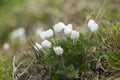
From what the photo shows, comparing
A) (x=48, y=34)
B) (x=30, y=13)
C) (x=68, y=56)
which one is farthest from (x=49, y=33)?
(x=30, y=13)

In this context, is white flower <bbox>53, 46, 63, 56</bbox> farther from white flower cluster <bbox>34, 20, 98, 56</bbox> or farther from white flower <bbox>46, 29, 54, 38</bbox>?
white flower <bbox>46, 29, 54, 38</bbox>

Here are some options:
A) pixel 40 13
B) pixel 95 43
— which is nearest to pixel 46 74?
pixel 95 43

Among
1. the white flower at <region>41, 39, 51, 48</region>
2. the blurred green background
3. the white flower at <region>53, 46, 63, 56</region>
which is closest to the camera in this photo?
the white flower at <region>53, 46, 63, 56</region>

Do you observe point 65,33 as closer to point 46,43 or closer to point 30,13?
point 46,43

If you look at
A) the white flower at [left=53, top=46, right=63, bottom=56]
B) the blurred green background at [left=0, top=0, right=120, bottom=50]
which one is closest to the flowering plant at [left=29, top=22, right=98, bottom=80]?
the white flower at [left=53, top=46, right=63, bottom=56]

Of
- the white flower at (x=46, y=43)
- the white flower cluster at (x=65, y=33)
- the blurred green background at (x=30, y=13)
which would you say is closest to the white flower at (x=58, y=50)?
the white flower cluster at (x=65, y=33)

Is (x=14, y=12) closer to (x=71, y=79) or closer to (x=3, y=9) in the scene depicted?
(x=3, y=9)

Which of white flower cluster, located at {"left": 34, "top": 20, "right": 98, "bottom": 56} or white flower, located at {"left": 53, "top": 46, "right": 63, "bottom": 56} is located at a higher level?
white flower cluster, located at {"left": 34, "top": 20, "right": 98, "bottom": 56}

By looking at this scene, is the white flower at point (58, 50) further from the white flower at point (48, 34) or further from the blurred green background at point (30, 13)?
the blurred green background at point (30, 13)

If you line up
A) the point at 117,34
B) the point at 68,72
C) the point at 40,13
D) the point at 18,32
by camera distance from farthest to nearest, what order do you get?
1. the point at 40,13
2. the point at 18,32
3. the point at 117,34
4. the point at 68,72

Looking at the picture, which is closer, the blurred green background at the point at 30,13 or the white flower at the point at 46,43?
the white flower at the point at 46,43

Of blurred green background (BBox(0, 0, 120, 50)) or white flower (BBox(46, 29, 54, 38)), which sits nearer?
white flower (BBox(46, 29, 54, 38))
